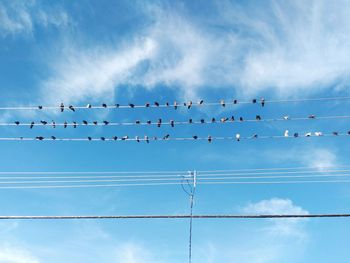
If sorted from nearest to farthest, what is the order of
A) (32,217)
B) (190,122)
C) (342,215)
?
(342,215) < (32,217) < (190,122)

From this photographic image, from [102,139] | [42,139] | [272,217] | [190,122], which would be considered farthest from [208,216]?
[42,139]

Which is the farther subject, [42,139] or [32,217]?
[42,139]

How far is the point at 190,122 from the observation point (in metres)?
18.1

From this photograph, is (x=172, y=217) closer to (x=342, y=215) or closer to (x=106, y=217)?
(x=106, y=217)

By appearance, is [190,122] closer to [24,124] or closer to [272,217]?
[272,217]

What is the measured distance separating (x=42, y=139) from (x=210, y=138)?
750 centimetres

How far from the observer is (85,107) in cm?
1816

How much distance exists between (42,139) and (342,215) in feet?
41.9

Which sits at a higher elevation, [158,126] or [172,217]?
[158,126]

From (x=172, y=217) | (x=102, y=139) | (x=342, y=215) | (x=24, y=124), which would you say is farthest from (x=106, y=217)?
(x=342, y=215)

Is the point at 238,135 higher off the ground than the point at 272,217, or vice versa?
the point at 238,135

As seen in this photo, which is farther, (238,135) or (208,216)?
(238,135)

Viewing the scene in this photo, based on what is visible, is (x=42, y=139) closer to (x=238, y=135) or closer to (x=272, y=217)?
(x=238, y=135)

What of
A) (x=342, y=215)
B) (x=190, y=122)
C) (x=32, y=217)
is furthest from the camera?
(x=190, y=122)
